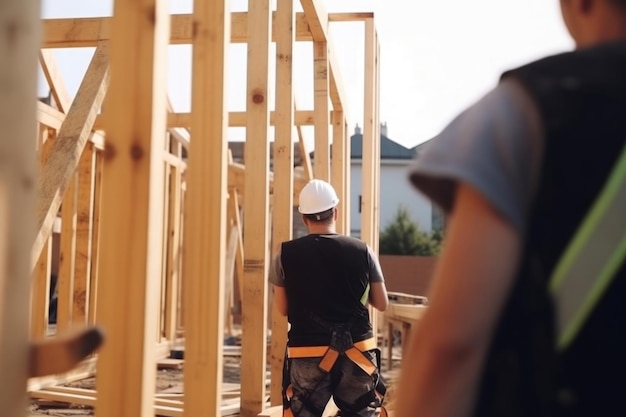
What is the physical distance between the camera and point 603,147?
1034mm

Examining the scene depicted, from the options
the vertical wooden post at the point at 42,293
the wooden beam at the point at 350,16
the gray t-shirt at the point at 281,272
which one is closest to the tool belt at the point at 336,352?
the gray t-shirt at the point at 281,272

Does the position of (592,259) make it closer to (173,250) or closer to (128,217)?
(128,217)

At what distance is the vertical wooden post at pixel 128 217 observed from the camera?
1697mm

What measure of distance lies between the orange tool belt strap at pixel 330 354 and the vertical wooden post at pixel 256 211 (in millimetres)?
186

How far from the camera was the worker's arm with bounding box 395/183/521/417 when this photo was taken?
102cm

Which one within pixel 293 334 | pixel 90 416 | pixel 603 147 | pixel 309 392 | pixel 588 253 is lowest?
pixel 90 416

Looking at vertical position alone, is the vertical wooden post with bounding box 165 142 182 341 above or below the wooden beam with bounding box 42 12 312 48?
below

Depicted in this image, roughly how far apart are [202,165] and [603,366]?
4.55 ft

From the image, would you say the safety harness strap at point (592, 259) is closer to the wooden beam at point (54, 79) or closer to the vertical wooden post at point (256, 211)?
the vertical wooden post at point (256, 211)

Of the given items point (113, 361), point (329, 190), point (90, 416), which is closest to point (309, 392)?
point (329, 190)

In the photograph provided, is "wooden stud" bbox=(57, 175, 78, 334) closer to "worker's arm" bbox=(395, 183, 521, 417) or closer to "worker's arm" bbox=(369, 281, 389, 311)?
"worker's arm" bbox=(369, 281, 389, 311)

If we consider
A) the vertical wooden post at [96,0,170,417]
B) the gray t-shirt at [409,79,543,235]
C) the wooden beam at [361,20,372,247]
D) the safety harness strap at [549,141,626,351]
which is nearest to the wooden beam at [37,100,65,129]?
the wooden beam at [361,20,372,247]

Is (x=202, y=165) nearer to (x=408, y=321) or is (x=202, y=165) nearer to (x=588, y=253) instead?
(x=588, y=253)

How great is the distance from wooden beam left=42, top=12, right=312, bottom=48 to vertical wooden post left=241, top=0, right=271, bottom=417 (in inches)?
102
